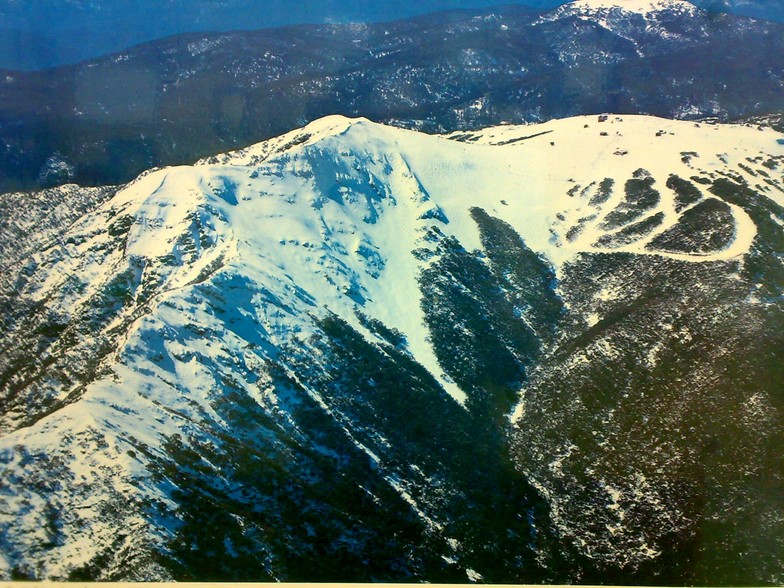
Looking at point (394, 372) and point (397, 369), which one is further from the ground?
point (394, 372)

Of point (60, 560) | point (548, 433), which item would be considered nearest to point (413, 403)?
point (548, 433)

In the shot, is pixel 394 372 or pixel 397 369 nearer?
pixel 394 372

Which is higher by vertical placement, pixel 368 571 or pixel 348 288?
pixel 348 288

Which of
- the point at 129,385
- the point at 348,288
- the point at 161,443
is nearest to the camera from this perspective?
the point at 161,443

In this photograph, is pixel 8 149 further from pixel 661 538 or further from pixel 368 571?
pixel 661 538

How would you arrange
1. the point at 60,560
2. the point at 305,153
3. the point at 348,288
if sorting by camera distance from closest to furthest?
1. the point at 60,560
2. the point at 348,288
3. the point at 305,153

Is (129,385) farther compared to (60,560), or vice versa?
(129,385)

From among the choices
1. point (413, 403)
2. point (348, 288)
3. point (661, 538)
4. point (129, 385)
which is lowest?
point (661, 538)
